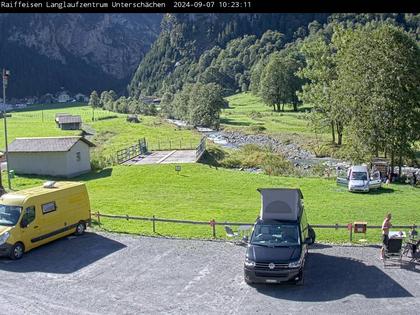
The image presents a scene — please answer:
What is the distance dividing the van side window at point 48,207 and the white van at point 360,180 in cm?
2136

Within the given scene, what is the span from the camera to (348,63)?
165 feet

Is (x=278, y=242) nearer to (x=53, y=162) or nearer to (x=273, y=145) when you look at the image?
(x=53, y=162)

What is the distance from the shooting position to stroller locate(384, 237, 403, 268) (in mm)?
20047

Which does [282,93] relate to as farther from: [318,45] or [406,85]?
[406,85]

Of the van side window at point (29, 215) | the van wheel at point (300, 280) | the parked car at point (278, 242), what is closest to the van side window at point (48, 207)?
the van side window at point (29, 215)

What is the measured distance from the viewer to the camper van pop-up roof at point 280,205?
20.1 metres

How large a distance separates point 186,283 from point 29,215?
26.9 feet

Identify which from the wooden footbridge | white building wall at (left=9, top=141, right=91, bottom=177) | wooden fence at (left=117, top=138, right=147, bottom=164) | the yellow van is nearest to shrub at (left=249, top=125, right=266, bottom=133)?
the wooden footbridge

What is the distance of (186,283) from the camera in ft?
61.8

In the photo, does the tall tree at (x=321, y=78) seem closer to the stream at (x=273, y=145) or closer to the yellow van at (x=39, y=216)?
the stream at (x=273, y=145)

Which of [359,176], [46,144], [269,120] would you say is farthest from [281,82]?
[359,176]

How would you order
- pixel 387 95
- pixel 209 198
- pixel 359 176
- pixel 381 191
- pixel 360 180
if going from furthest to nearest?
pixel 387 95, pixel 359 176, pixel 360 180, pixel 381 191, pixel 209 198

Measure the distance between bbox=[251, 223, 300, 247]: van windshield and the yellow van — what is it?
32.1 ft
